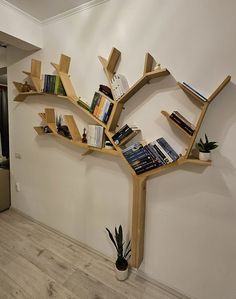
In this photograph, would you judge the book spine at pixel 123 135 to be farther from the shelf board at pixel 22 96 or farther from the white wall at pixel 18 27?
the white wall at pixel 18 27

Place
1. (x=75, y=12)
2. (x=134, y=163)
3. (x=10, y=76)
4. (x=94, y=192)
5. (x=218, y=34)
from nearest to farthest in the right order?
(x=218, y=34) → (x=134, y=163) → (x=75, y=12) → (x=94, y=192) → (x=10, y=76)

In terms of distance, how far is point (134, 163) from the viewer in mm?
1502

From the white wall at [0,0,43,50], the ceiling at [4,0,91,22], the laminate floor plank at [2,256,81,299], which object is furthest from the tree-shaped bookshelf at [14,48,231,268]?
the laminate floor plank at [2,256,81,299]

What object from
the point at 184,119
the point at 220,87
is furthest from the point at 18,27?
the point at 220,87

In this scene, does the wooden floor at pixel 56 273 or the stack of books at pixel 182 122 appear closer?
the stack of books at pixel 182 122

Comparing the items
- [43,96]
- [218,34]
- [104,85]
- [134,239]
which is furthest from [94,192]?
[218,34]

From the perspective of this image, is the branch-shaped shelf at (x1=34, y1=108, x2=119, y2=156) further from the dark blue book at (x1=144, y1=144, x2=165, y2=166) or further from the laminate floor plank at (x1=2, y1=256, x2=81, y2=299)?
the laminate floor plank at (x1=2, y1=256, x2=81, y2=299)

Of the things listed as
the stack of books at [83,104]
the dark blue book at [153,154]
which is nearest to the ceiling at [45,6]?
the stack of books at [83,104]

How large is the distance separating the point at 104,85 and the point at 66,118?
0.53m

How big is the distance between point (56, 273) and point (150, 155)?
4.83 ft

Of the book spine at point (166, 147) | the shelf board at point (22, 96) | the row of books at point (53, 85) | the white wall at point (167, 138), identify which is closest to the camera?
the white wall at point (167, 138)

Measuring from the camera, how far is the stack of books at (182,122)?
129 centimetres

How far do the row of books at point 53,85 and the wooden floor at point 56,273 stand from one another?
5.73 feet

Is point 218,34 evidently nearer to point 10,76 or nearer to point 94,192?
point 94,192
